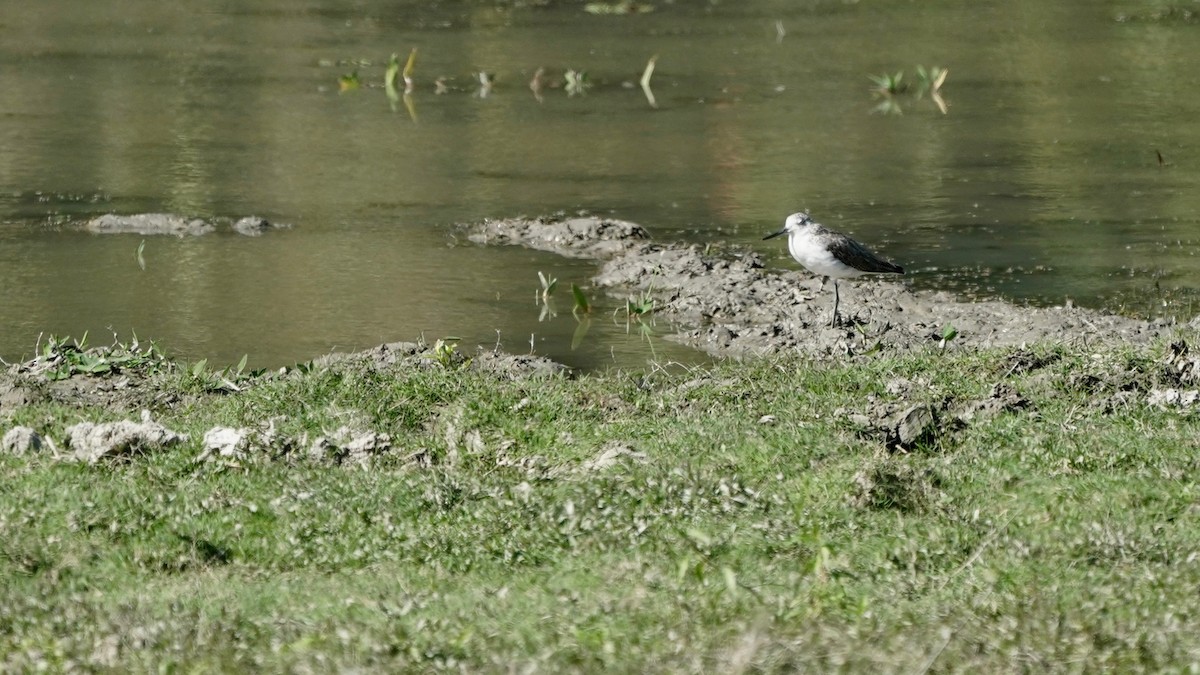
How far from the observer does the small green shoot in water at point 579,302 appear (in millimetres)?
11980

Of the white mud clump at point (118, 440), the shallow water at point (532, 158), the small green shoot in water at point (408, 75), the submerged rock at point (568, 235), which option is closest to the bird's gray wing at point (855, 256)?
the shallow water at point (532, 158)

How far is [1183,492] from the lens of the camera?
7.19m

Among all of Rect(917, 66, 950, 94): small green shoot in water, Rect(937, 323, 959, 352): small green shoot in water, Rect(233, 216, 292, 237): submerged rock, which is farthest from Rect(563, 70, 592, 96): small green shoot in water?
Rect(937, 323, 959, 352): small green shoot in water

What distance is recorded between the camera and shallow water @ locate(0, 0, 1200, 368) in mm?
12703

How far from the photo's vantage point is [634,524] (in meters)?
7.05

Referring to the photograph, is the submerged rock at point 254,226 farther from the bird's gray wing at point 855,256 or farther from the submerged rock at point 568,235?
the bird's gray wing at point 855,256

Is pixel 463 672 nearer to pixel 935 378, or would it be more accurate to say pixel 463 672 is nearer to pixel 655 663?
pixel 655 663

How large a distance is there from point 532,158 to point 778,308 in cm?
678

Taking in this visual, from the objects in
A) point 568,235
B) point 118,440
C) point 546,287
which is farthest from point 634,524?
point 568,235

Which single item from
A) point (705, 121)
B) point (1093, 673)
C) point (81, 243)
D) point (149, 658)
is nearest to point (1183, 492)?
point (1093, 673)

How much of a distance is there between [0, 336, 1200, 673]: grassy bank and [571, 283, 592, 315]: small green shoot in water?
2065 millimetres

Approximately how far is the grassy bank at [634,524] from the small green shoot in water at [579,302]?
6.77 ft

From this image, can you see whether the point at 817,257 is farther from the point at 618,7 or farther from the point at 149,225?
the point at 618,7

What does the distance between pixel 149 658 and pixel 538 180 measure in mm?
12080
